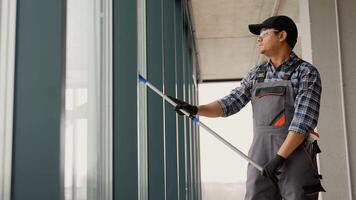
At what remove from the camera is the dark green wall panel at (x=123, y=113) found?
2303mm

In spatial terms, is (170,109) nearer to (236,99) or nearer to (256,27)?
(236,99)

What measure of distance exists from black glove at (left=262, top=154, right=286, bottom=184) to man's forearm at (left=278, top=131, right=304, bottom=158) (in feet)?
0.08

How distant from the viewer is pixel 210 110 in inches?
106

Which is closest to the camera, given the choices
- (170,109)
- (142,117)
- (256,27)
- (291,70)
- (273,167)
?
(273,167)

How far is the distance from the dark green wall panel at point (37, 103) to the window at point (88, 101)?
43cm

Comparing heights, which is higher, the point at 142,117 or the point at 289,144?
the point at 142,117

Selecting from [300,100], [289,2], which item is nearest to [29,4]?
[300,100]

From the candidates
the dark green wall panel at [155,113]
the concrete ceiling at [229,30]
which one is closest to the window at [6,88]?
the dark green wall panel at [155,113]

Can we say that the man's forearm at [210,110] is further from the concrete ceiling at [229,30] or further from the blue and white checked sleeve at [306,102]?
the concrete ceiling at [229,30]

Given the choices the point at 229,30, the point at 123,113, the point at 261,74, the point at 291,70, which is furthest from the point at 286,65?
the point at 229,30

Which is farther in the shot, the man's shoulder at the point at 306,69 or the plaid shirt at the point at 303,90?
the man's shoulder at the point at 306,69

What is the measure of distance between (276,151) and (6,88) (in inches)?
61.6

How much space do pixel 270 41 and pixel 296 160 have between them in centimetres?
71

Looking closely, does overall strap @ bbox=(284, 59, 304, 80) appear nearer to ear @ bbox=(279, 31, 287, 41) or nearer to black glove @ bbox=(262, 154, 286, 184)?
ear @ bbox=(279, 31, 287, 41)
